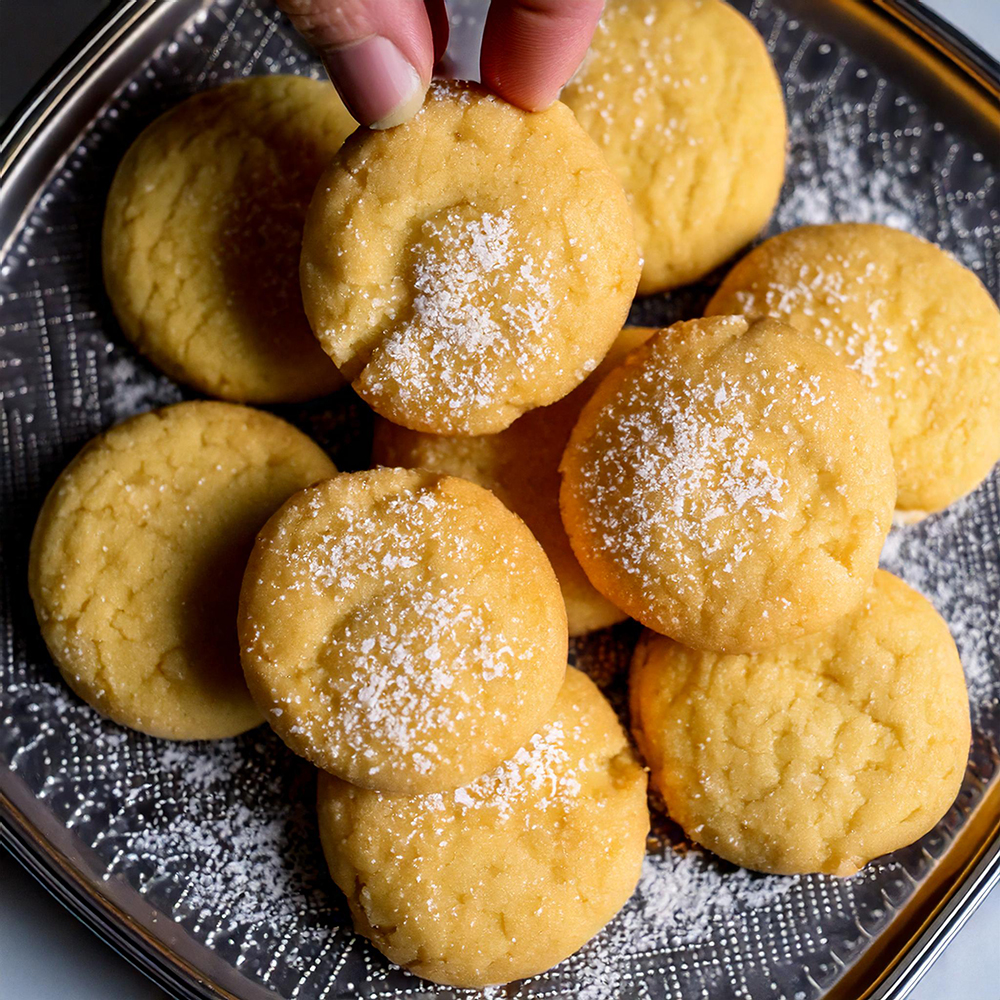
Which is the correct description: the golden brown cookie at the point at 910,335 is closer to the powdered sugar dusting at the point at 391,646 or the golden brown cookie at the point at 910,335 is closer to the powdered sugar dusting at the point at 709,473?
the powdered sugar dusting at the point at 709,473

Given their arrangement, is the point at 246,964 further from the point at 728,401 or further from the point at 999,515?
the point at 999,515

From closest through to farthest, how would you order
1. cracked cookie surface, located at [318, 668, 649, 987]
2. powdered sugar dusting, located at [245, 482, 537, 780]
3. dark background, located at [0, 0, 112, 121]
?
powdered sugar dusting, located at [245, 482, 537, 780]
cracked cookie surface, located at [318, 668, 649, 987]
dark background, located at [0, 0, 112, 121]

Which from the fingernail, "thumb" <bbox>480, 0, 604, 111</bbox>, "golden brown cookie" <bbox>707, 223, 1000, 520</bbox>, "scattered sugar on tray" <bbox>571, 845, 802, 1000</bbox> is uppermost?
"thumb" <bbox>480, 0, 604, 111</bbox>

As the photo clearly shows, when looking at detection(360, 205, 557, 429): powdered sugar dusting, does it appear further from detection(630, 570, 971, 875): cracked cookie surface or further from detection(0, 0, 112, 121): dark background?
detection(0, 0, 112, 121): dark background

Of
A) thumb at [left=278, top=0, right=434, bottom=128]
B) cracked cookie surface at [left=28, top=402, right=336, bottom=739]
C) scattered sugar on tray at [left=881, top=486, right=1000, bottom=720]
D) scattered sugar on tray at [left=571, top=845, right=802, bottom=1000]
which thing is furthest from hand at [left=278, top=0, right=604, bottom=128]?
scattered sugar on tray at [left=571, top=845, right=802, bottom=1000]

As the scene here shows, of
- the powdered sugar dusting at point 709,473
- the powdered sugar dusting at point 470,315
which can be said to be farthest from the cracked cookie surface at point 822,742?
the powdered sugar dusting at point 470,315

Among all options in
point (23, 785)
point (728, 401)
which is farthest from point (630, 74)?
point (23, 785)

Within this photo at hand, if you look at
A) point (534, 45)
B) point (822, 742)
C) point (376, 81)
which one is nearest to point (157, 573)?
point (376, 81)
